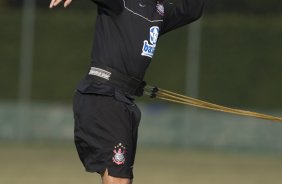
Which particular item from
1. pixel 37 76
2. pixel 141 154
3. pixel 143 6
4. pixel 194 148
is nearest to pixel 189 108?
pixel 194 148

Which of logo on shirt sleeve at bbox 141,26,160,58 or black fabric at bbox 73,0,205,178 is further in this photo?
logo on shirt sleeve at bbox 141,26,160,58

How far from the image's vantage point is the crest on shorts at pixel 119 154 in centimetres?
633

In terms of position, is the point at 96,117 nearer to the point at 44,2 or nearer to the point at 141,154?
the point at 141,154

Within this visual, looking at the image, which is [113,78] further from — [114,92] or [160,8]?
[160,8]

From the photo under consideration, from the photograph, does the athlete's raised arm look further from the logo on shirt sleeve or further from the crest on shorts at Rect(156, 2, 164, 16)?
the logo on shirt sleeve

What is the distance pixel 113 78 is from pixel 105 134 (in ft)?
1.43

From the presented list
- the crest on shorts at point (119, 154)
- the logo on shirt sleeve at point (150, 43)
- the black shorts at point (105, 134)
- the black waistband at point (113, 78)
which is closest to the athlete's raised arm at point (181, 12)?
the logo on shirt sleeve at point (150, 43)

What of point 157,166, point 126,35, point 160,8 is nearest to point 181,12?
point 160,8

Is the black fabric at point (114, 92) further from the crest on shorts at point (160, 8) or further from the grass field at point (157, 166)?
the grass field at point (157, 166)

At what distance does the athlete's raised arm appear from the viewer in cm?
698

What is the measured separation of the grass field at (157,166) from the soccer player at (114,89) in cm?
532

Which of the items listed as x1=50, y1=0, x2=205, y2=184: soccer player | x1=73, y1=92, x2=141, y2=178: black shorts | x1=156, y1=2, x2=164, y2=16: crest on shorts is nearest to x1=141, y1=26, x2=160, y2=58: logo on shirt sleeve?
x1=50, y1=0, x2=205, y2=184: soccer player

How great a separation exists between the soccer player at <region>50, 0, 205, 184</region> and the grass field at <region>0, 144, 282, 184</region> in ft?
17.5

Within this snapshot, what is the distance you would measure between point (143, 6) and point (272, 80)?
13266mm
